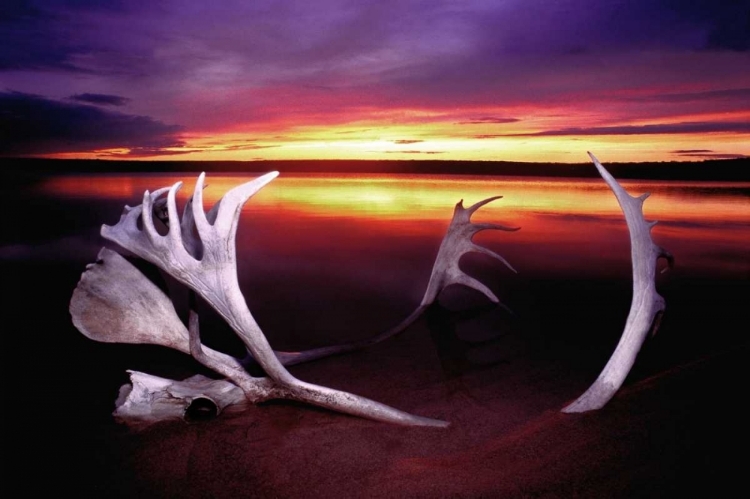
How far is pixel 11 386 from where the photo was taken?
3.20 m

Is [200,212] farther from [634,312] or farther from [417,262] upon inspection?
[417,262]

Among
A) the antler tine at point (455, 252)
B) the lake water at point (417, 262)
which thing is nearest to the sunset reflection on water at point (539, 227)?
the lake water at point (417, 262)

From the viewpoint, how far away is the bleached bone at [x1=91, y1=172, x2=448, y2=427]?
2426 mm

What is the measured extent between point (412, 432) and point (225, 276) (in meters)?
1.34

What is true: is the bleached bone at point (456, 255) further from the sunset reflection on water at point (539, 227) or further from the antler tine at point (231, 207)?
the sunset reflection on water at point (539, 227)

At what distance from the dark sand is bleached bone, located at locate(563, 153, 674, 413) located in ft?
0.32

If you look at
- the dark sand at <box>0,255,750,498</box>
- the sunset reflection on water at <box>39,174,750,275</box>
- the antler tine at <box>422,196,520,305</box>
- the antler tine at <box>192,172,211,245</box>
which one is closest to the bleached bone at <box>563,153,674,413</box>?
the dark sand at <box>0,255,750,498</box>

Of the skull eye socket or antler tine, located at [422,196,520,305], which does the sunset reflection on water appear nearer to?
antler tine, located at [422,196,520,305]

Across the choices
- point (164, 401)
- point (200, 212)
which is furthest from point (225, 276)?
point (164, 401)

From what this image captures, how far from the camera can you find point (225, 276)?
8.24ft

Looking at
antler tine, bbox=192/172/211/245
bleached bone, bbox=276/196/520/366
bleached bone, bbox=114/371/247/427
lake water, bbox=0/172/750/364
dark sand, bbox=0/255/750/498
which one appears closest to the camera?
dark sand, bbox=0/255/750/498

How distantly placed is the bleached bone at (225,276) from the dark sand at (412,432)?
0.48ft

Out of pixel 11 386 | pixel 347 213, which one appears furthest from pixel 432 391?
pixel 347 213

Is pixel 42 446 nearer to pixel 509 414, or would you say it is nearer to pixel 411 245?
pixel 509 414
